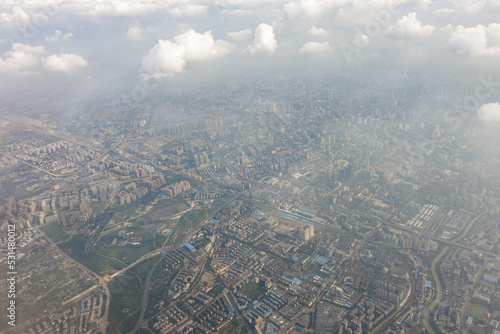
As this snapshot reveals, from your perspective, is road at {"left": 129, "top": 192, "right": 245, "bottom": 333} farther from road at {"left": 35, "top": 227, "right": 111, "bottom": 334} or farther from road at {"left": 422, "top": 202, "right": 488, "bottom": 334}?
road at {"left": 422, "top": 202, "right": 488, "bottom": 334}

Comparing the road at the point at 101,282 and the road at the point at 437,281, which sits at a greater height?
the road at the point at 101,282

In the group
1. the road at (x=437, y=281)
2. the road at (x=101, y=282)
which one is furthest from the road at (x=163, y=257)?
the road at (x=437, y=281)

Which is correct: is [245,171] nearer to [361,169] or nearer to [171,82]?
[361,169]

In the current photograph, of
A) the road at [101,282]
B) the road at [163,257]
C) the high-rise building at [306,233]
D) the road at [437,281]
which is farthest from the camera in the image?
the high-rise building at [306,233]

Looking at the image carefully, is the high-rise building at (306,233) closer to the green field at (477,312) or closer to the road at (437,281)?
the road at (437,281)

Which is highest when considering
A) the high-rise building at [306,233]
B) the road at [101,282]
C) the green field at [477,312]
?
the road at [101,282]

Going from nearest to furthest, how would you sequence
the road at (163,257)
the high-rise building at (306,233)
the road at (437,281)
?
1. the road at (437,281)
2. the road at (163,257)
3. the high-rise building at (306,233)

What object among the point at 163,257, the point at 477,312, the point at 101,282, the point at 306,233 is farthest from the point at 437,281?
the point at 101,282

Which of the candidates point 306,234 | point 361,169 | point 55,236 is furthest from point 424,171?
point 55,236

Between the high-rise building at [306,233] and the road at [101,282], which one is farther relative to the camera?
the high-rise building at [306,233]
